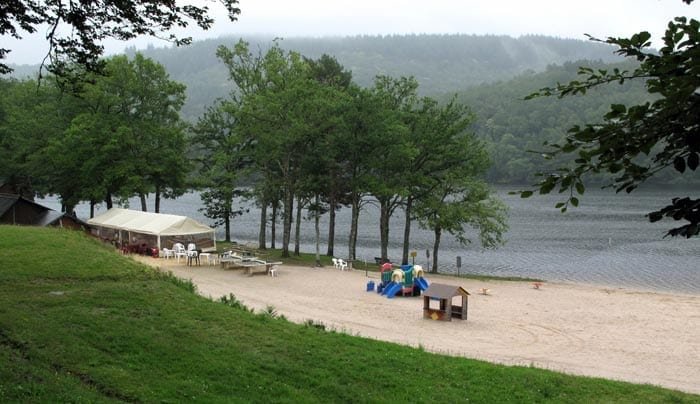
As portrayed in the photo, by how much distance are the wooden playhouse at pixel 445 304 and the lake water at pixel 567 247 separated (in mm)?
20015

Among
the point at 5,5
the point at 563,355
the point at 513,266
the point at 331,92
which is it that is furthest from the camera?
the point at 513,266

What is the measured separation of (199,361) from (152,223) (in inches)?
999

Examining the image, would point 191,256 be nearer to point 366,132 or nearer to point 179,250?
point 179,250

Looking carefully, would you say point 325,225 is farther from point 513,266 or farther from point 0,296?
point 0,296

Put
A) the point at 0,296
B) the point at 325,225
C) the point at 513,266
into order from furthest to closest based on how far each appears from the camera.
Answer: the point at 325,225, the point at 513,266, the point at 0,296

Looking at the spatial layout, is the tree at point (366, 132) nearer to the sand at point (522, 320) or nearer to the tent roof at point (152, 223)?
the sand at point (522, 320)

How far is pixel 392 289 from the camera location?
2572cm

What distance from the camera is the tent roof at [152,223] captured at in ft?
110

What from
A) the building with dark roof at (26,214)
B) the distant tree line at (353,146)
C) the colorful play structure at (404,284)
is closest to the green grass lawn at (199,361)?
the colorful play structure at (404,284)

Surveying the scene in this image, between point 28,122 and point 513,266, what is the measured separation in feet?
111

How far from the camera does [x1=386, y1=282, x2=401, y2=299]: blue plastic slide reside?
2557cm

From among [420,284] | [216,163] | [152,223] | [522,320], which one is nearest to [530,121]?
[216,163]

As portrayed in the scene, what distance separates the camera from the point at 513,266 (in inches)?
1800

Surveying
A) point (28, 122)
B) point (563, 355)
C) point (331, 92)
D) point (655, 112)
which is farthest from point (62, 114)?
point (655, 112)
